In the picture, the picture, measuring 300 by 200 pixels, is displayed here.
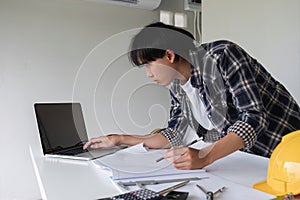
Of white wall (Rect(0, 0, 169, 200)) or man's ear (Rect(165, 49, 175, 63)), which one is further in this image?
white wall (Rect(0, 0, 169, 200))

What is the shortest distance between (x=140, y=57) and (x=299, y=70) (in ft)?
3.40

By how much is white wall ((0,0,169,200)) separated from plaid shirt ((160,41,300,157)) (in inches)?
32.1

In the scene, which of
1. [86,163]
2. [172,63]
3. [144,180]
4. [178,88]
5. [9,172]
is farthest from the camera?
[9,172]

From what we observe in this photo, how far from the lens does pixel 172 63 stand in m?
1.13

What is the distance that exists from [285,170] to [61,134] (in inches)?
34.0

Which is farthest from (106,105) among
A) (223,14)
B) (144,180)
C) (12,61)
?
(144,180)

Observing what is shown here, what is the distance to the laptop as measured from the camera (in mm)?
1092

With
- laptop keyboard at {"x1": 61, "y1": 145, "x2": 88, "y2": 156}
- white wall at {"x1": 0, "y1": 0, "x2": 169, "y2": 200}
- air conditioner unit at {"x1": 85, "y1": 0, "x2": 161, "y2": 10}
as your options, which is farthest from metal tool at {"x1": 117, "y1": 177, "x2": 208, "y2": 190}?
air conditioner unit at {"x1": 85, "y1": 0, "x2": 161, "y2": 10}

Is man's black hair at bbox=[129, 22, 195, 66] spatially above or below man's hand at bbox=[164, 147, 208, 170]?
above

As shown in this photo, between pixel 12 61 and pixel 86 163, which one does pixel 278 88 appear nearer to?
pixel 86 163

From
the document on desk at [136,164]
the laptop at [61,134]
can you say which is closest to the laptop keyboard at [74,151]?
the laptop at [61,134]

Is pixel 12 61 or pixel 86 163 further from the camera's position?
pixel 12 61

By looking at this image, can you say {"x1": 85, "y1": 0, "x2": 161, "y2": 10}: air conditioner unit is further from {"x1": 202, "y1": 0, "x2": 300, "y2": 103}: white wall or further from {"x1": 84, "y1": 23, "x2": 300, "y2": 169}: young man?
{"x1": 84, "y1": 23, "x2": 300, "y2": 169}: young man

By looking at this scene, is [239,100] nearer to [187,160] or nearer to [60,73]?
[187,160]
